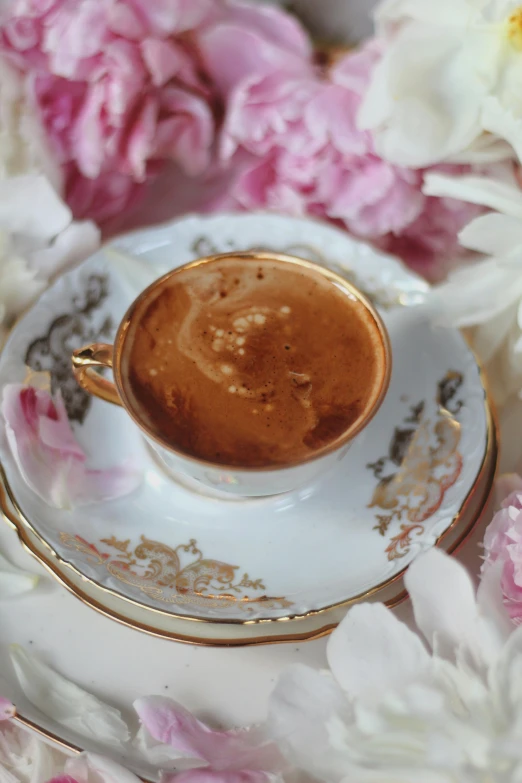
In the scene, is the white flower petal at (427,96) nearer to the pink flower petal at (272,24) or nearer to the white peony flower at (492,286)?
the white peony flower at (492,286)

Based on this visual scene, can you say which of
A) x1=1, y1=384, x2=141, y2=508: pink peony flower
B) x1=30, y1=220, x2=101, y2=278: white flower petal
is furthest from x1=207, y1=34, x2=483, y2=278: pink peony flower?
x1=1, y1=384, x2=141, y2=508: pink peony flower

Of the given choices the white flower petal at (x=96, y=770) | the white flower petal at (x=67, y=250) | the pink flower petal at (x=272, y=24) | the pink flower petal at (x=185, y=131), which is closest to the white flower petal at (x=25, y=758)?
the white flower petal at (x=96, y=770)

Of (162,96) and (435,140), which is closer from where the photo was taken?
(435,140)

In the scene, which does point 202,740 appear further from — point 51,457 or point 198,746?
point 51,457

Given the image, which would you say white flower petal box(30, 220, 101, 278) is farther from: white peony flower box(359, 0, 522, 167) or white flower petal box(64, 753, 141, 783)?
white flower petal box(64, 753, 141, 783)

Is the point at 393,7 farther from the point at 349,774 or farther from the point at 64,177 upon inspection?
the point at 349,774

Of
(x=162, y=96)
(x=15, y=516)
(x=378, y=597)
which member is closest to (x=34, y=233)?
(x=162, y=96)
